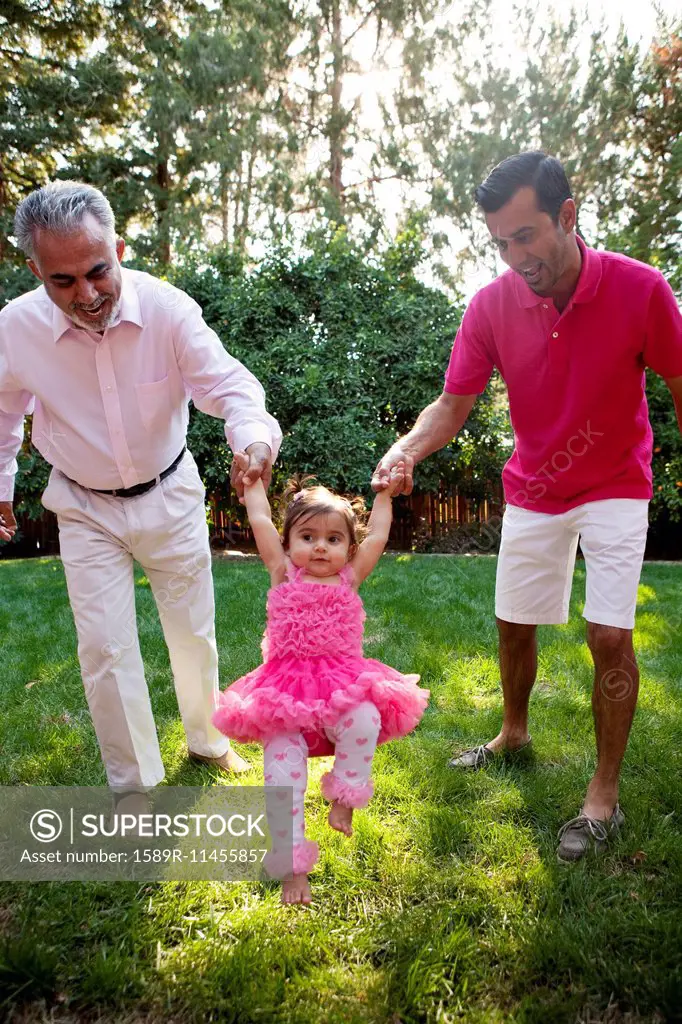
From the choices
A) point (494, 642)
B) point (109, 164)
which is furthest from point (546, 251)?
point (109, 164)

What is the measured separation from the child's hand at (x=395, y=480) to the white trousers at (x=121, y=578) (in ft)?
2.69

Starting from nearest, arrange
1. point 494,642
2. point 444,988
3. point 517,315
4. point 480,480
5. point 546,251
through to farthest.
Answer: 1. point 444,988
2. point 546,251
3. point 517,315
4. point 494,642
5. point 480,480

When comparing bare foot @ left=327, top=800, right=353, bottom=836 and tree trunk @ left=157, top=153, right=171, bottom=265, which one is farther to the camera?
tree trunk @ left=157, top=153, right=171, bottom=265

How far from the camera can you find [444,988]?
2.02m

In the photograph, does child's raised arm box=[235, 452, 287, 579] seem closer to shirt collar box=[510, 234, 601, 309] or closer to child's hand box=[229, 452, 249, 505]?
child's hand box=[229, 452, 249, 505]

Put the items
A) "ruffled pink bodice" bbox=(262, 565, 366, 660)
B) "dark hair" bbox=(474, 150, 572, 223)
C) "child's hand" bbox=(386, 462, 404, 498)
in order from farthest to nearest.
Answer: "child's hand" bbox=(386, 462, 404, 498), "dark hair" bbox=(474, 150, 572, 223), "ruffled pink bodice" bbox=(262, 565, 366, 660)

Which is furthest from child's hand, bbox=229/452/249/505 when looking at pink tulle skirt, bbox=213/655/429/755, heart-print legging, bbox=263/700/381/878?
heart-print legging, bbox=263/700/381/878

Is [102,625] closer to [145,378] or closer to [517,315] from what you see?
[145,378]

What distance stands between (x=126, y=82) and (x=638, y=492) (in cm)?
1555

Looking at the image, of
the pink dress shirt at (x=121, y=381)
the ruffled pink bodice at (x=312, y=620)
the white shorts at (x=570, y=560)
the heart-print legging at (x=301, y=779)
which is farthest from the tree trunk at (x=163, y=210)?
the heart-print legging at (x=301, y=779)

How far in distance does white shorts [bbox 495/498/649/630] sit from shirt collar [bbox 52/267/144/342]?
5.47 feet

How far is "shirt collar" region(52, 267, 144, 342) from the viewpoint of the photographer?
2.70m

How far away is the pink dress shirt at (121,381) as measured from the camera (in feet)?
9.02

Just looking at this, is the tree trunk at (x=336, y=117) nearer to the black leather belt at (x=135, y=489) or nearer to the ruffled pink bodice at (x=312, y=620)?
the black leather belt at (x=135, y=489)
